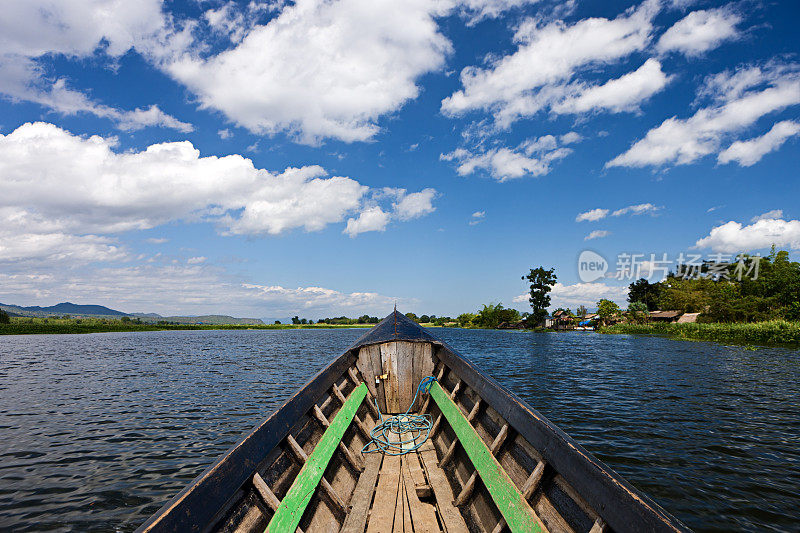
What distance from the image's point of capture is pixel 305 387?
12.8 feet

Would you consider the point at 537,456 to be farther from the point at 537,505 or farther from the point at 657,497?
the point at 657,497

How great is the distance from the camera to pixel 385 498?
11.7 feet

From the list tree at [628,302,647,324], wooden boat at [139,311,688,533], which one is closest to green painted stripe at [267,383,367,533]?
wooden boat at [139,311,688,533]

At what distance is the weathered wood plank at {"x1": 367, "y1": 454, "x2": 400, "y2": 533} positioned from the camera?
3.09m

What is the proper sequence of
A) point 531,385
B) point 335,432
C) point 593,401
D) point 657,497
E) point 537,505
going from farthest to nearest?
point 531,385, point 593,401, point 657,497, point 335,432, point 537,505

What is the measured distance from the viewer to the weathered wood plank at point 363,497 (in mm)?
3068

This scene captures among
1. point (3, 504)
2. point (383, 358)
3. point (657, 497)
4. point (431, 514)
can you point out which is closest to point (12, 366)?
point (3, 504)

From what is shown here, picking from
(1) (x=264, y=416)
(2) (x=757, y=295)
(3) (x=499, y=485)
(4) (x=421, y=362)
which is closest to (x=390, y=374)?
(4) (x=421, y=362)

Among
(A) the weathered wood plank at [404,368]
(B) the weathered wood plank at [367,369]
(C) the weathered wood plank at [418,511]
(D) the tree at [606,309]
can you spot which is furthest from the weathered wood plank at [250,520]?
(D) the tree at [606,309]

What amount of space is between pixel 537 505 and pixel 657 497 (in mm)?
4990

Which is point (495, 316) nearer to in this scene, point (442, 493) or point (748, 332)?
point (748, 332)

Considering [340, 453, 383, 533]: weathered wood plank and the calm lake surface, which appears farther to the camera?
the calm lake surface

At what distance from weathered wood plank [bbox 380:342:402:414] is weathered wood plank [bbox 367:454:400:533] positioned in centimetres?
146

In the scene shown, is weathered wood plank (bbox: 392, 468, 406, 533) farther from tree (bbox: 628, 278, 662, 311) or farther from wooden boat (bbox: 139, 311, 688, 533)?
tree (bbox: 628, 278, 662, 311)
